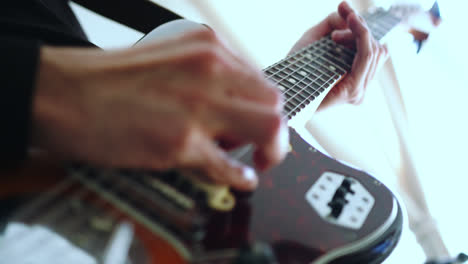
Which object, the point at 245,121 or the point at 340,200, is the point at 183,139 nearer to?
the point at 245,121

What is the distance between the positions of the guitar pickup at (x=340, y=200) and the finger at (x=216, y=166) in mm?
167

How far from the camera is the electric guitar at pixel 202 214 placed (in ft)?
1.09

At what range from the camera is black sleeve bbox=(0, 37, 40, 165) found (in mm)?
312

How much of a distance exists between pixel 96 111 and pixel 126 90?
3cm

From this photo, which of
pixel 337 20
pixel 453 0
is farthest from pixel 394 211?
pixel 453 0

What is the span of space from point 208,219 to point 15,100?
0.75ft

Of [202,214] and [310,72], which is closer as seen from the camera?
[202,214]

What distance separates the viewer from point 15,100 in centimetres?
32

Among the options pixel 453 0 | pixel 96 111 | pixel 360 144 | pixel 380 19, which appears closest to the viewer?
pixel 96 111

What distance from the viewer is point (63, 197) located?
335 mm

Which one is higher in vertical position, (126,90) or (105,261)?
(126,90)

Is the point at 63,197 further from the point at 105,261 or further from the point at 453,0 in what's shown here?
the point at 453,0

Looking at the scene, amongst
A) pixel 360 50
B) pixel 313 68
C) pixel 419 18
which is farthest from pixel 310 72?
pixel 419 18

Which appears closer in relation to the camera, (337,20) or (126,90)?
(126,90)
